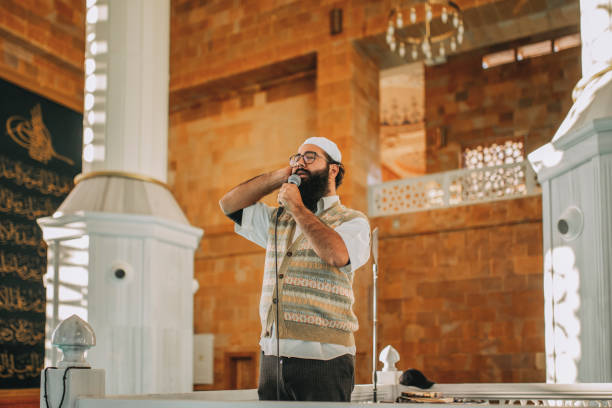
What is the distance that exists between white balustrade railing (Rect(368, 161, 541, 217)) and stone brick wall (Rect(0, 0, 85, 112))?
485 cm

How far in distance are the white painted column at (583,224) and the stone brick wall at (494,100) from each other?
7652 mm

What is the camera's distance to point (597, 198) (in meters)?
3.46

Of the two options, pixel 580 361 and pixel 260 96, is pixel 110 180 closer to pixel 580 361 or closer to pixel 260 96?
pixel 580 361

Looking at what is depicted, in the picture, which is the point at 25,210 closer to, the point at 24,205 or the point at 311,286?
the point at 24,205

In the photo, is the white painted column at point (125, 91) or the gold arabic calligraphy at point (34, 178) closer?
the white painted column at point (125, 91)

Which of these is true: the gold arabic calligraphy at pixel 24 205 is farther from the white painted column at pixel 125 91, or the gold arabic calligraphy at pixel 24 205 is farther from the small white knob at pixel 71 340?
the small white knob at pixel 71 340

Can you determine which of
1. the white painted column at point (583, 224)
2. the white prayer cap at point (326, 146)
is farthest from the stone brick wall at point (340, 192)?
the white prayer cap at point (326, 146)

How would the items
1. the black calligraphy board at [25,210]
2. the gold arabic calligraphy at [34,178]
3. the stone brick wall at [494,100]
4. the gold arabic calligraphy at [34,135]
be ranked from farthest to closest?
the stone brick wall at [494,100], the gold arabic calligraphy at [34,135], the gold arabic calligraphy at [34,178], the black calligraphy board at [25,210]

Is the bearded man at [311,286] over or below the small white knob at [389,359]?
over

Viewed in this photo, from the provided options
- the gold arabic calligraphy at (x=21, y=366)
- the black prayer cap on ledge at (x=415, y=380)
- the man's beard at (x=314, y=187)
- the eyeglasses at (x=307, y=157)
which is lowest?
the gold arabic calligraphy at (x=21, y=366)

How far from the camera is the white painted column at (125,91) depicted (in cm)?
428

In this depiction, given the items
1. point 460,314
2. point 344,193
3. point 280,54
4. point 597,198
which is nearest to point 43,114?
A: point 280,54

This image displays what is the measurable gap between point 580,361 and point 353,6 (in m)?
7.92

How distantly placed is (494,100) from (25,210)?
7620mm
